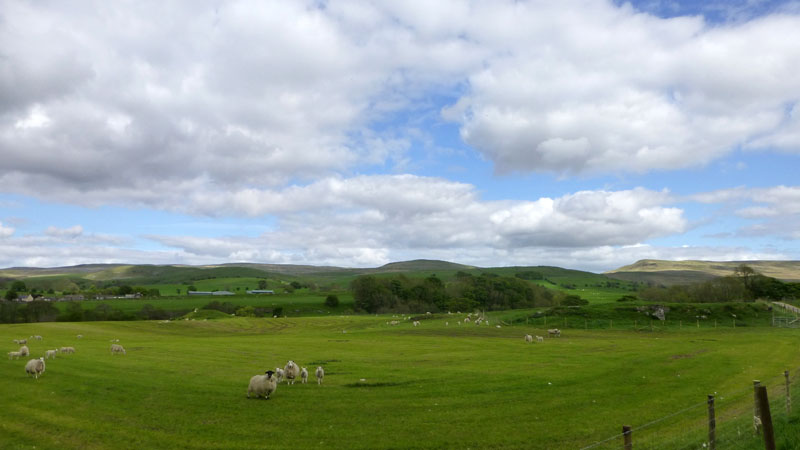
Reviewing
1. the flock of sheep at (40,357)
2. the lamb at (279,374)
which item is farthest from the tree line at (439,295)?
the lamb at (279,374)

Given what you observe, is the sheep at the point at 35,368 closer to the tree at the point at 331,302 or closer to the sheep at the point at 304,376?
the sheep at the point at 304,376

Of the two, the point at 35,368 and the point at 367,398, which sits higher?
the point at 35,368

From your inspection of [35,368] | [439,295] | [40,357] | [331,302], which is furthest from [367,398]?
[331,302]

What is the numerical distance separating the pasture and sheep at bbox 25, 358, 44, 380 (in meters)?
0.85

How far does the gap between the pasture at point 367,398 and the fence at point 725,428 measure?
731mm

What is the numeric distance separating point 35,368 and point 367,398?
22526 mm

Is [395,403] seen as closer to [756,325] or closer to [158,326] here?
[158,326]

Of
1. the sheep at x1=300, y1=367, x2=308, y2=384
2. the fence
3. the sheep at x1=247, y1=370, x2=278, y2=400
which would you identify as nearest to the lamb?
the sheep at x1=300, y1=367, x2=308, y2=384

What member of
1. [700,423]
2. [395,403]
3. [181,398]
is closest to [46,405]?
[181,398]

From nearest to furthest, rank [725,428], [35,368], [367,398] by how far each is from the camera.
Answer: [725,428] → [367,398] → [35,368]

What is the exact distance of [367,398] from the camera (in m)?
27.1

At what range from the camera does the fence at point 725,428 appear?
12547 millimetres

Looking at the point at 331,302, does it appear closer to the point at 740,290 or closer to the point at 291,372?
the point at 740,290

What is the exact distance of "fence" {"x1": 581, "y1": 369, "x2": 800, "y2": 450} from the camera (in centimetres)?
1255
